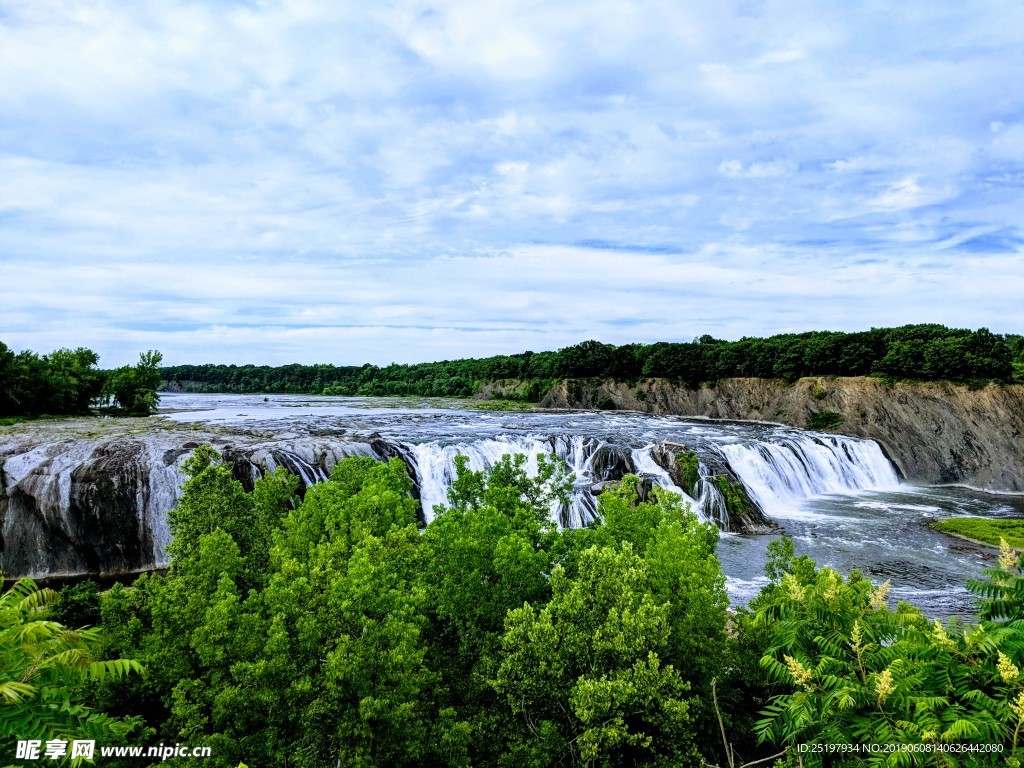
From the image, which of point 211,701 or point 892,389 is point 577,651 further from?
point 892,389

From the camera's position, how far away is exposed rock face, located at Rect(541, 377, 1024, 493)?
56.3 metres

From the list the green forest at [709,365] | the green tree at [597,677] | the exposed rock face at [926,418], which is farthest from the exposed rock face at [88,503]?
the green forest at [709,365]

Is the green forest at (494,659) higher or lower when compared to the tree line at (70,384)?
lower

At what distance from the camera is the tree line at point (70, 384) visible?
50.1 meters

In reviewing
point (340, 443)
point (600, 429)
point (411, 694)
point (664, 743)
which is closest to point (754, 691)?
point (664, 743)

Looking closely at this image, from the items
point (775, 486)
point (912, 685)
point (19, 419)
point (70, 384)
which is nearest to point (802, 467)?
point (775, 486)

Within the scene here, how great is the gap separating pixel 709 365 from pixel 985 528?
54204mm

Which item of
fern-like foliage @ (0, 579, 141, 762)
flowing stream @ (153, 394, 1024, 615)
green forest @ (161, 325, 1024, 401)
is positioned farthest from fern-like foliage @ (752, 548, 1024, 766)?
green forest @ (161, 325, 1024, 401)

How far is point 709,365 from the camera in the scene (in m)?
88.9

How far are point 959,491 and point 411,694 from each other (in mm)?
61674

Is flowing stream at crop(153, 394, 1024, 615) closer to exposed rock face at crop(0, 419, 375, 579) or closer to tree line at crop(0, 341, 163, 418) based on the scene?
exposed rock face at crop(0, 419, 375, 579)

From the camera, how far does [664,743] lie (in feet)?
32.5

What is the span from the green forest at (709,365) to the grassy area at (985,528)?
28.9 m

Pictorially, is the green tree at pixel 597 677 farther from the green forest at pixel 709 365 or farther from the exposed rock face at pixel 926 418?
the green forest at pixel 709 365
